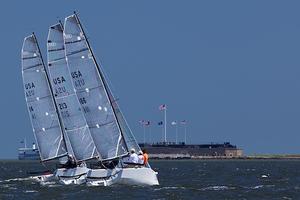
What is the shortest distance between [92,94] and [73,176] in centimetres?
726

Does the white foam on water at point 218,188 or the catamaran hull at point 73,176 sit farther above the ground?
the catamaran hull at point 73,176

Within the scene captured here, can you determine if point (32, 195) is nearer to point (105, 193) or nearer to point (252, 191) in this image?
point (105, 193)

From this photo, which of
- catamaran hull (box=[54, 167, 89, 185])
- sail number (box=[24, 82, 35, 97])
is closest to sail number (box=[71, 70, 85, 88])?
catamaran hull (box=[54, 167, 89, 185])

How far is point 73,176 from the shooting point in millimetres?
79000

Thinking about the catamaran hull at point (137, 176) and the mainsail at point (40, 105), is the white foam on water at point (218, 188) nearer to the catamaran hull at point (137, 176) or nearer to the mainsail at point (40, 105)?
the catamaran hull at point (137, 176)

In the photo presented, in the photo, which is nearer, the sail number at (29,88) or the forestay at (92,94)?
the forestay at (92,94)

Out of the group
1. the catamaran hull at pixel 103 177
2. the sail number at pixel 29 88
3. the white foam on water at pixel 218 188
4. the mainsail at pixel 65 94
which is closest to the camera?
the catamaran hull at pixel 103 177

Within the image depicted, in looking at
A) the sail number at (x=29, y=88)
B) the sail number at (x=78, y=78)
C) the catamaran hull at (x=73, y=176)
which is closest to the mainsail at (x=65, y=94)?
the catamaran hull at (x=73, y=176)

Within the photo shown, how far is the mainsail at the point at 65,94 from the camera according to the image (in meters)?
81.0

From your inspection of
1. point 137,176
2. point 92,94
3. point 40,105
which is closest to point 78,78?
point 92,94

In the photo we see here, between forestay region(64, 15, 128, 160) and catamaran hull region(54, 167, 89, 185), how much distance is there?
12.0ft

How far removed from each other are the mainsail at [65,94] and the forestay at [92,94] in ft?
17.7

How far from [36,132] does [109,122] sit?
12340mm

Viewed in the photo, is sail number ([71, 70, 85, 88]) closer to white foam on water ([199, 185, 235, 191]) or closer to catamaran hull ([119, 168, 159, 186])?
catamaran hull ([119, 168, 159, 186])
